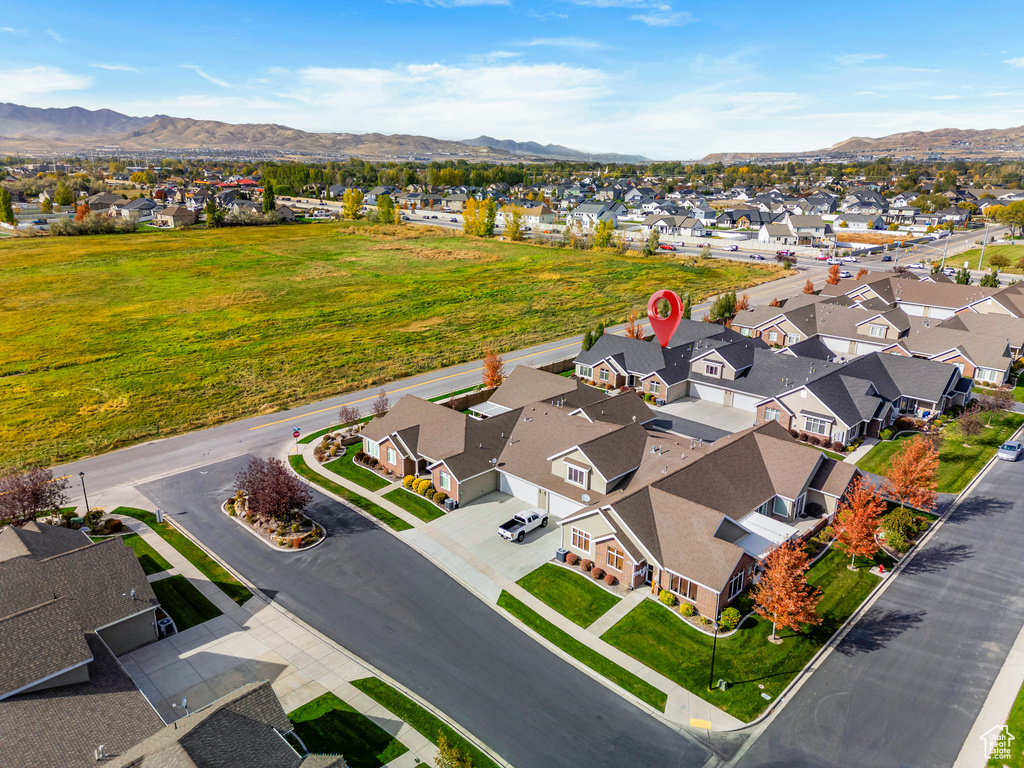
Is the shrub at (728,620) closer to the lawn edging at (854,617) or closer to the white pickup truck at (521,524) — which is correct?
the lawn edging at (854,617)

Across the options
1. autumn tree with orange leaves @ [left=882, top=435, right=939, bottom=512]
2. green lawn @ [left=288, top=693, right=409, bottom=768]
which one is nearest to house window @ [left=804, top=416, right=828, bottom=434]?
autumn tree with orange leaves @ [left=882, top=435, right=939, bottom=512]

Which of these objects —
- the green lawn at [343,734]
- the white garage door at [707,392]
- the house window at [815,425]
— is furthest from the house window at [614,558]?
the white garage door at [707,392]

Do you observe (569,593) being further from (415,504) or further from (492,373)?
(492,373)

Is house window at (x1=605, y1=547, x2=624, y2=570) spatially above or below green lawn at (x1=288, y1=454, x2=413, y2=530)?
above

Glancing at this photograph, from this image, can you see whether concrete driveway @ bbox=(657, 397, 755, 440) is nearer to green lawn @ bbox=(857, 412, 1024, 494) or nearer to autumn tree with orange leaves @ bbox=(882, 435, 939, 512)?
green lawn @ bbox=(857, 412, 1024, 494)

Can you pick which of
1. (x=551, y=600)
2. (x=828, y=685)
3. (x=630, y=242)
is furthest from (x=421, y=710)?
(x=630, y=242)

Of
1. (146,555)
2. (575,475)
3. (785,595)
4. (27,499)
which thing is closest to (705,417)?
(575,475)
